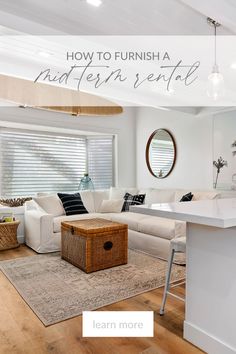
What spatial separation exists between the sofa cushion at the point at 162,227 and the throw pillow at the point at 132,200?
870 millimetres

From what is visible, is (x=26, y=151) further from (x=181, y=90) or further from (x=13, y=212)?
(x=181, y=90)

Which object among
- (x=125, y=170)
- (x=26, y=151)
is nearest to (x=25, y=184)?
(x=26, y=151)

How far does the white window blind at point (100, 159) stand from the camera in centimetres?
570

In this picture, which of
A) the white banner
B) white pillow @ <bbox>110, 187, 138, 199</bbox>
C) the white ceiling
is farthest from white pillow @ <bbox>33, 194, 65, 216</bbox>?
the white ceiling

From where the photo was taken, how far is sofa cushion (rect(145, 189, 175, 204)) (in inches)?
176

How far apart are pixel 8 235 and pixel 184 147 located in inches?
132

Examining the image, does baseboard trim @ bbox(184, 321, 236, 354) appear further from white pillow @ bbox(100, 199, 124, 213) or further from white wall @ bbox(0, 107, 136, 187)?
white wall @ bbox(0, 107, 136, 187)

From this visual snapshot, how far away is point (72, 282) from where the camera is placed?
2707mm

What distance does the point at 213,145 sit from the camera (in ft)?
14.3

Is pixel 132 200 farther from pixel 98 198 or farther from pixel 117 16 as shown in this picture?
pixel 117 16

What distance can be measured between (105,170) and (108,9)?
3862 mm

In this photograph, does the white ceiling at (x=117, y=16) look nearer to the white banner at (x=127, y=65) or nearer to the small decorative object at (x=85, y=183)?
the white banner at (x=127, y=65)

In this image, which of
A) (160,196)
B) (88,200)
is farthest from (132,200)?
(88,200)

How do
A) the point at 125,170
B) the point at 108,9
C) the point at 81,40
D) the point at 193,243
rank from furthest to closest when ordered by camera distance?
the point at 125,170 → the point at 81,40 → the point at 108,9 → the point at 193,243
